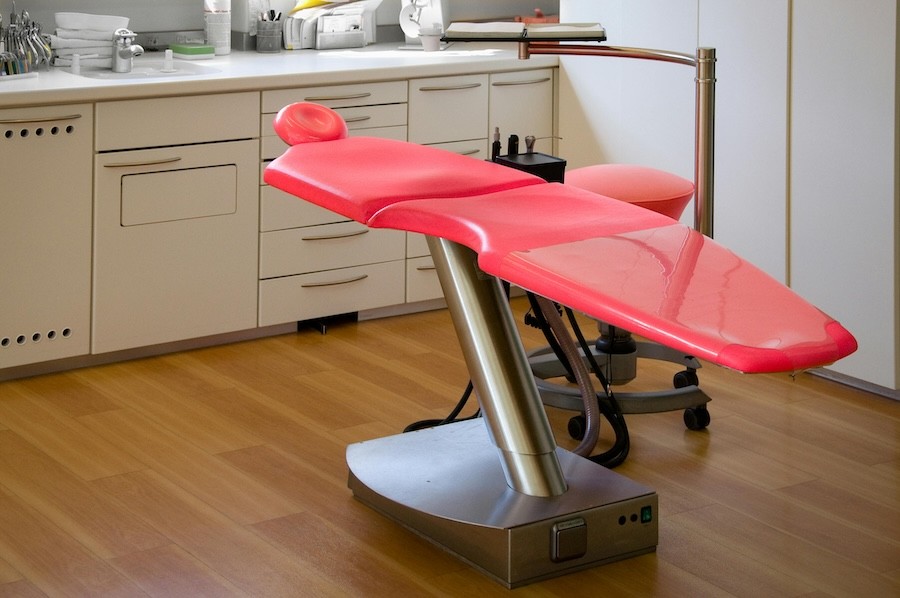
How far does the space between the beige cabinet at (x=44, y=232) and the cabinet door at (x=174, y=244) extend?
2.3 inches

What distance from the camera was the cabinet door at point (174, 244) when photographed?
12.5 feet

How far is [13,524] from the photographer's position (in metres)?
2.79

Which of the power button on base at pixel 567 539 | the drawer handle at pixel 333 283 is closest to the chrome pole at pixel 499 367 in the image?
the power button on base at pixel 567 539

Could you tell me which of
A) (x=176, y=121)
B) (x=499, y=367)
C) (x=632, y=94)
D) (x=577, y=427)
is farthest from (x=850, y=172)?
(x=176, y=121)

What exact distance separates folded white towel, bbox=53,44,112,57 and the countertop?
0.17 ft

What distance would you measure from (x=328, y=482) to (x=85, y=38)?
6.28ft

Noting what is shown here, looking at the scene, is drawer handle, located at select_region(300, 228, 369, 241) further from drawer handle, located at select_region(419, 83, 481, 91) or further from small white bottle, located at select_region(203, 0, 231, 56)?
small white bottle, located at select_region(203, 0, 231, 56)

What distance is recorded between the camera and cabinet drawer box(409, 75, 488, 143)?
4.34m

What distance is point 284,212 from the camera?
4121mm

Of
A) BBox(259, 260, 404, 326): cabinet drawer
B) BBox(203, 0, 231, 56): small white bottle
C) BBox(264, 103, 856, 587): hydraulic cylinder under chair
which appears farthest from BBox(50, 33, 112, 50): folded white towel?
BBox(264, 103, 856, 587): hydraulic cylinder under chair

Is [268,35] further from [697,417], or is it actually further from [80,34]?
[697,417]

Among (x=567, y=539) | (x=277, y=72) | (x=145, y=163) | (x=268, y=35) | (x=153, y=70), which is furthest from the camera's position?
(x=268, y=35)

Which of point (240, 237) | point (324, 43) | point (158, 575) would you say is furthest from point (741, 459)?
point (324, 43)

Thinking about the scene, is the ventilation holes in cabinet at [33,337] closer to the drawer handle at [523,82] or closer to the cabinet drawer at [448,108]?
the cabinet drawer at [448,108]
